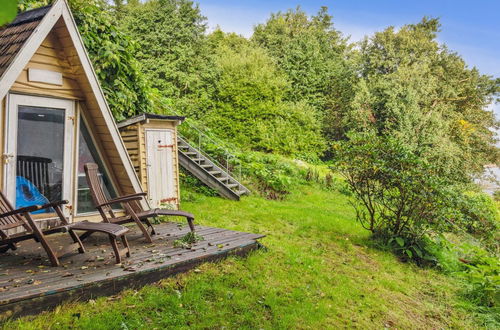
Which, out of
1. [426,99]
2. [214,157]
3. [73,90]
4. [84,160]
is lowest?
[84,160]

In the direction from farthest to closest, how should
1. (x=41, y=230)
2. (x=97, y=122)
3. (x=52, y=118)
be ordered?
(x=97, y=122)
(x=52, y=118)
(x=41, y=230)

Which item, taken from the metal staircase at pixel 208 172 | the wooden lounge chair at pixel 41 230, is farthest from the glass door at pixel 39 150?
the metal staircase at pixel 208 172

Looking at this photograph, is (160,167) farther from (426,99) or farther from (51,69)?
(426,99)

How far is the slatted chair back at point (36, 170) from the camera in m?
5.60

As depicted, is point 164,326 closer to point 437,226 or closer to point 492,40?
point 437,226

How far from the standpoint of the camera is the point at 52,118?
5953 mm

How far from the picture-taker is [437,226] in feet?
22.5

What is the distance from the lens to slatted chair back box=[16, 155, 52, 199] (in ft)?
18.4

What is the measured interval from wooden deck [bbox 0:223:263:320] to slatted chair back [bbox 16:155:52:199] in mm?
837

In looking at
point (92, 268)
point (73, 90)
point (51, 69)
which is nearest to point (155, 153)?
point (73, 90)

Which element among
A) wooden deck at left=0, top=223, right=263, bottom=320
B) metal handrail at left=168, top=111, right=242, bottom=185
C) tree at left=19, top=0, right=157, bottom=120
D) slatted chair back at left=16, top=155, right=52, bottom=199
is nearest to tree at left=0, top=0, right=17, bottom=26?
wooden deck at left=0, top=223, right=263, bottom=320

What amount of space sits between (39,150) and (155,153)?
306 cm

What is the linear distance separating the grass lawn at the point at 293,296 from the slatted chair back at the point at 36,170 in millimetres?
2988

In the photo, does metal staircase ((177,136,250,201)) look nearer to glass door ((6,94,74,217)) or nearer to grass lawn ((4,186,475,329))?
grass lawn ((4,186,475,329))
